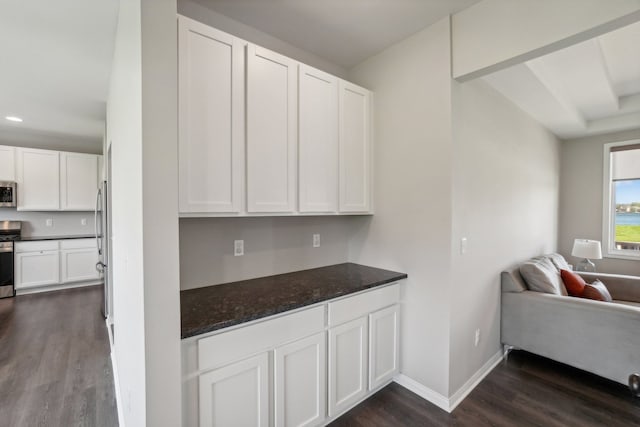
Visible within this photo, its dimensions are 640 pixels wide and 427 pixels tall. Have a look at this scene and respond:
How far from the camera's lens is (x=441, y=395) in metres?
2.10

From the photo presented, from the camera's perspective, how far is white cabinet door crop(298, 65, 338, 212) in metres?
2.06

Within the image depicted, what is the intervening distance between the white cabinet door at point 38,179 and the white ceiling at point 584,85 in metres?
6.59

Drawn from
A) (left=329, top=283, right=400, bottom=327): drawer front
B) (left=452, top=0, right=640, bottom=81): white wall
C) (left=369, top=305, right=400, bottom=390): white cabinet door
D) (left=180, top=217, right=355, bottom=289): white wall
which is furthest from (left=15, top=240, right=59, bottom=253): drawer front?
(left=452, top=0, right=640, bottom=81): white wall

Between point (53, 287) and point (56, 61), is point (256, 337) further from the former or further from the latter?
point (53, 287)

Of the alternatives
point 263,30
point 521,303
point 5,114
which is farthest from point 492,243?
point 5,114

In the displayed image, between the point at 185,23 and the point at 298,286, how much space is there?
1.69m

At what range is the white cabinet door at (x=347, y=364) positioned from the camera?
6.12ft

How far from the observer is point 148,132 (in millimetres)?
1103

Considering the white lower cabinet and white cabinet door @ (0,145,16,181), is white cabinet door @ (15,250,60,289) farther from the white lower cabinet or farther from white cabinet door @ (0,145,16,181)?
the white lower cabinet

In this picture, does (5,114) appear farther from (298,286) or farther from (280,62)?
(298,286)

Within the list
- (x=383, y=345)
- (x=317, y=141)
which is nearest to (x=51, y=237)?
(x=317, y=141)

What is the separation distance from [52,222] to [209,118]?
5667mm

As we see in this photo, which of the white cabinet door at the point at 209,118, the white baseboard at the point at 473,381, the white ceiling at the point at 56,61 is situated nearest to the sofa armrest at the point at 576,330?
the white baseboard at the point at 473,381

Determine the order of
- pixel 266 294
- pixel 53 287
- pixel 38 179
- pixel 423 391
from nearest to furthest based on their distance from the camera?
pixel 266 294
pixel 423 391
pixel 38 179
pixel 53 287
